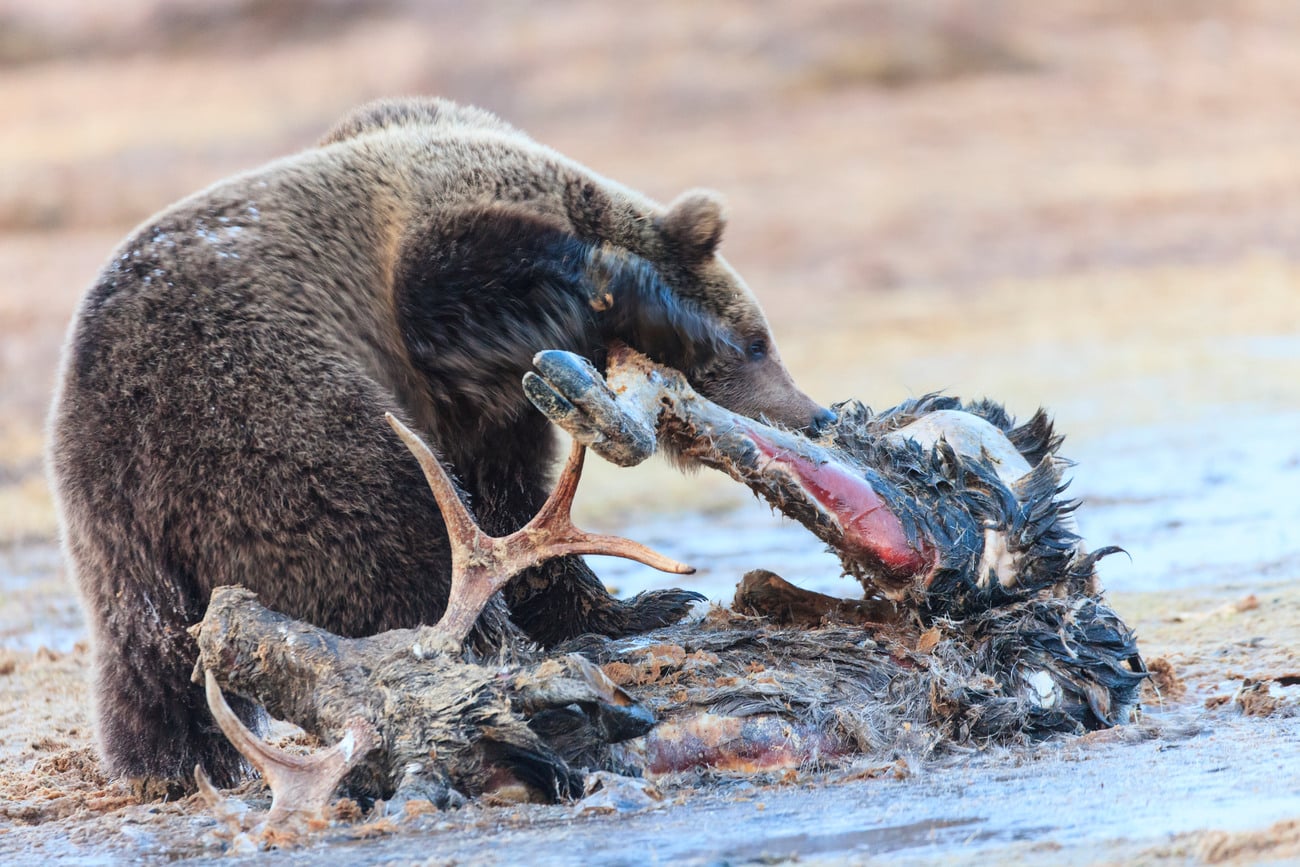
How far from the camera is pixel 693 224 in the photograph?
558cm

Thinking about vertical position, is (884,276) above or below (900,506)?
above

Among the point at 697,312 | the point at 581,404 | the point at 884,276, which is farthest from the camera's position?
the point at 884,276

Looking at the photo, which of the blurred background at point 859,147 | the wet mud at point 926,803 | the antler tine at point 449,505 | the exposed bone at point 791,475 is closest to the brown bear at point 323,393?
the antler tine at point 449,505

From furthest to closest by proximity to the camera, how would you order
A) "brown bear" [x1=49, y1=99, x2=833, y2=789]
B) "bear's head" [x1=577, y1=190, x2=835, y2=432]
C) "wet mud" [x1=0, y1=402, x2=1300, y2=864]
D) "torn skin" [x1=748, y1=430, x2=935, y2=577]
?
"bear's head" [x1=577, y1=190, x2=835, y2=432] < "torn skin" [x1=748, y1=430, x2=935, y2=577] < "brown bear" [x1=49, y1=99, x2=833, y2=789] < "wet mud" [x1=0, y1=402, x2=1300, y2=864]

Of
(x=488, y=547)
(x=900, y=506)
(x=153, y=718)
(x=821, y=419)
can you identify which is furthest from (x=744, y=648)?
(x=153, y=718)

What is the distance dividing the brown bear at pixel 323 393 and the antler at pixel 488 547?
0.14 m

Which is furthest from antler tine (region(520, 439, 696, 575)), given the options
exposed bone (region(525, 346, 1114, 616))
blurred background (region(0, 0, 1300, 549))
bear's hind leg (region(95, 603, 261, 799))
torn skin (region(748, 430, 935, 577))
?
blurred background (region(0, 0, 1300, 549))

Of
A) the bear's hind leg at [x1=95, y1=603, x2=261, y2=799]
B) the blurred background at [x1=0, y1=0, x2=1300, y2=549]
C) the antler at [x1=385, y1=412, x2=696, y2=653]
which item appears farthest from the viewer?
the blurred background at [x1=0, y1=0, x2=1300, y2=549]

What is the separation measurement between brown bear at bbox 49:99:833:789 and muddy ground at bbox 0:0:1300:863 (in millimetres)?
624

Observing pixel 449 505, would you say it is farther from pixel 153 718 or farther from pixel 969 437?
pixel 969 437

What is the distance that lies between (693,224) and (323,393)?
5.27 feet

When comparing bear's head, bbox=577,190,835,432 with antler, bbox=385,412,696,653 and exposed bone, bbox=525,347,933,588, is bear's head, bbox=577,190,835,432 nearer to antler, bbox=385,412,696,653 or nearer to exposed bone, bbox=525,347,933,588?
exposed bone, bbox=525,347,933,588

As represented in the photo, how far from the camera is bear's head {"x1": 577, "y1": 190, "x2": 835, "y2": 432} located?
17.2 ft

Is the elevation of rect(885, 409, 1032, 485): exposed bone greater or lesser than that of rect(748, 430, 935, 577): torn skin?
greater
